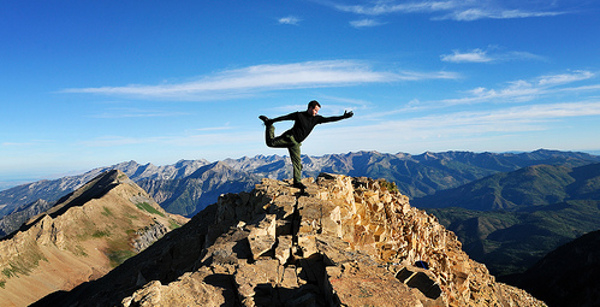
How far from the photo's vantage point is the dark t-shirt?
61.7 ft

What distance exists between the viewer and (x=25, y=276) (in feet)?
389

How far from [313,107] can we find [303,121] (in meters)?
1.16

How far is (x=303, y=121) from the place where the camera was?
61.9ft

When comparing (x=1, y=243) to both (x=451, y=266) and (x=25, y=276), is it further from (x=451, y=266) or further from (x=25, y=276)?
(x=451, y=266)

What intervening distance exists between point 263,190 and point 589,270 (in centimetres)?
16497

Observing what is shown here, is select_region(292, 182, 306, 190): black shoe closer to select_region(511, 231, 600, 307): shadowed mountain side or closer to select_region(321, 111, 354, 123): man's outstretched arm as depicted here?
select_region(321, 111, 354, 123): man's outstretched arm

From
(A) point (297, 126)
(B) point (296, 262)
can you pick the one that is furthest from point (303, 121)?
(B) point (296, 262)

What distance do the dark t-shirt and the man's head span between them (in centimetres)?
38

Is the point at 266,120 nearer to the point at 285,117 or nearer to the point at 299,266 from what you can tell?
the point at 285,117

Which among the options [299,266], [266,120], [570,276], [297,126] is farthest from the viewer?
[570,276]

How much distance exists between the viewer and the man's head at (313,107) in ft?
60.0

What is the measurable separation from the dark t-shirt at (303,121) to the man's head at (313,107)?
38cm

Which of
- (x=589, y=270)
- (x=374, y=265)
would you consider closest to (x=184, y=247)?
(x=374, y=265)

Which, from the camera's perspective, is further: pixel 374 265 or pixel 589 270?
pixel 589 270
